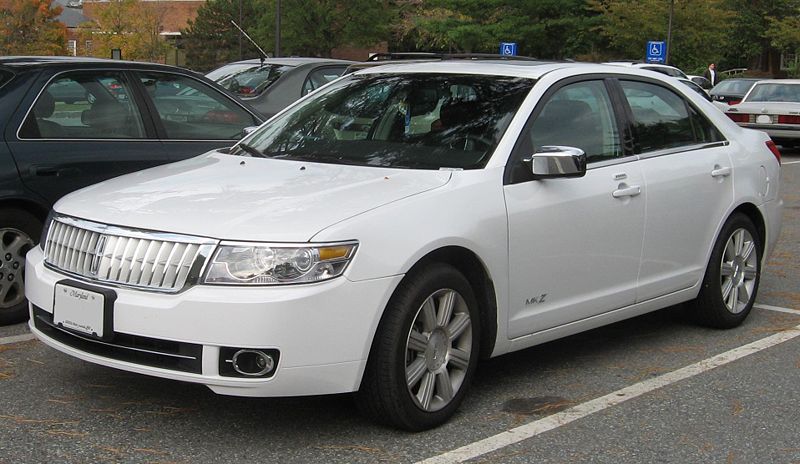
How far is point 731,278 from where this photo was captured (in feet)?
21.4

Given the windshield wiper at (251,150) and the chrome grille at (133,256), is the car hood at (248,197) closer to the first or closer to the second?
the chrome grille at (133,256)

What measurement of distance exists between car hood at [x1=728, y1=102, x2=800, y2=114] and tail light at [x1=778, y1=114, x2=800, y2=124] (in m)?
0.08

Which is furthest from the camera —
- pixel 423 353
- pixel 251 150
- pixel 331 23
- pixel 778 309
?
pixel 331 23

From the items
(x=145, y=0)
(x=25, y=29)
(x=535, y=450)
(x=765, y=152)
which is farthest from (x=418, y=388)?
(x=145, y=0)

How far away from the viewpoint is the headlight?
409 centimetres

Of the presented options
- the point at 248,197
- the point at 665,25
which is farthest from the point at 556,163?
the point at 665,25

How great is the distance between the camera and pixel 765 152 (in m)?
6.90

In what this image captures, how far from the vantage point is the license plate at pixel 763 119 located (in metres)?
20.3

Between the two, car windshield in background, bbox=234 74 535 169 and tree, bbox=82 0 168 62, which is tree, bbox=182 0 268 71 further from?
car windshield in background, bbox=234 74 535 169

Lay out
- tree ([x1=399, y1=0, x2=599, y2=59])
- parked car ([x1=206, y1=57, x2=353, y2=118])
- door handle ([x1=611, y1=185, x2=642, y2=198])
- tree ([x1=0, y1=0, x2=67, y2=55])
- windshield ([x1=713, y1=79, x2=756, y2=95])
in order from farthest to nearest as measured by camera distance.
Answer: tree ([x1=0, y1=0, x2=67, y2=55]) → tree ([x1=399, y1=0, x2=599, y2=59]) → windshield ([x1=713, y1=79, x2=756, y2=95]) → parked car ([x1=206, y1=57, x2=353, y2=118]) → door handle ([x1=611, y1=185, x2=642, y2=198])

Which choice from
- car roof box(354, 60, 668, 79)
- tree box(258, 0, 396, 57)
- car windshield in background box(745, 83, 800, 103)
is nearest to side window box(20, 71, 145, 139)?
car roof box(354, 60, 668, 79)

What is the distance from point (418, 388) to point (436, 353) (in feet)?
0.56

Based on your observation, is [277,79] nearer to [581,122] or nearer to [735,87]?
[581,122]

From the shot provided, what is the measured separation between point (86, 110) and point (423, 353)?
3180 millimetres
